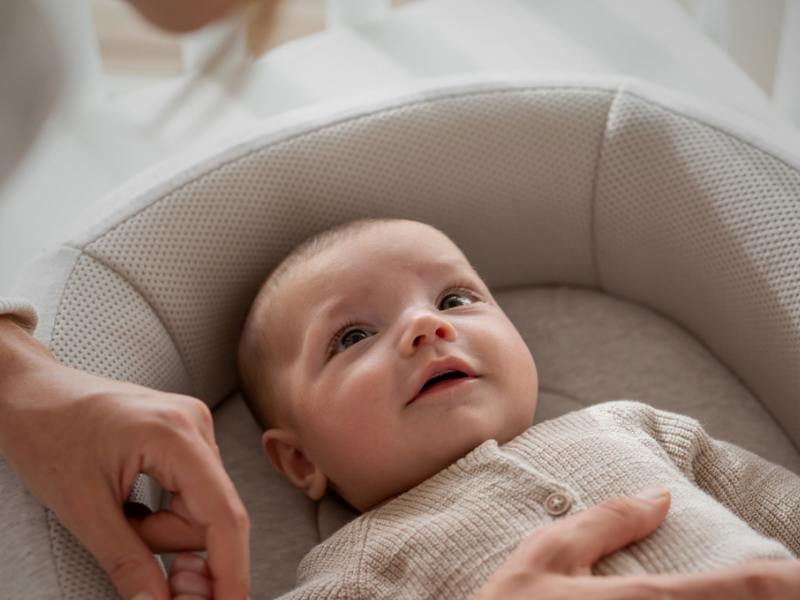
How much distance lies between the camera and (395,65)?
2219 millimetres

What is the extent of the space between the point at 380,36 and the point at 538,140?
0.76 meters

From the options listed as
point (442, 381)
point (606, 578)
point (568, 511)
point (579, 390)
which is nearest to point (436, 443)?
point (442, 381)

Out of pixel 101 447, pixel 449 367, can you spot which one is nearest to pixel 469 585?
pixel 449 367

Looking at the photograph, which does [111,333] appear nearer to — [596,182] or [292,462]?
[292,462]

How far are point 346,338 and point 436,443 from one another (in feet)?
0.61

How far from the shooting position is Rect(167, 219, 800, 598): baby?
3.83 feet

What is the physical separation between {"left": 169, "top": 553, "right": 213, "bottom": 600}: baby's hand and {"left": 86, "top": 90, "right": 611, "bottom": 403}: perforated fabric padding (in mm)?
454

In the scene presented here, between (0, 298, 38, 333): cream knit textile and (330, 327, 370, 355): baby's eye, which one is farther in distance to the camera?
(330, 327, 370, 355): baby's eye

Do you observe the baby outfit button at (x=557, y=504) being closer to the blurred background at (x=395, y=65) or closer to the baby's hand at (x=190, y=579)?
the baby's hand at (x=190, y=579)

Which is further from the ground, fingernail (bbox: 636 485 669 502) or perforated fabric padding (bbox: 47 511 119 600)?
fingernail (bbox: 636 485 669 502)

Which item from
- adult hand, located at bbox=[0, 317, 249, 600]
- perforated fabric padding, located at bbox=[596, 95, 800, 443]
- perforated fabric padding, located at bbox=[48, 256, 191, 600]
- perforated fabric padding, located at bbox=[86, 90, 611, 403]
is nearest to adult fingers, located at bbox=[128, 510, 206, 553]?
adult hand, located at bbox=[0, 317, 249, 600]

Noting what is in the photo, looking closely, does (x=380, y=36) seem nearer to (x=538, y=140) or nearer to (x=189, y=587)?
(x=538, y=140)

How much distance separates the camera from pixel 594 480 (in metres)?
1.21

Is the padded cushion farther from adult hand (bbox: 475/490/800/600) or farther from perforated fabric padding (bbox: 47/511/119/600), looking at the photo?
adult hand (bbox: 475/490/800/600)
